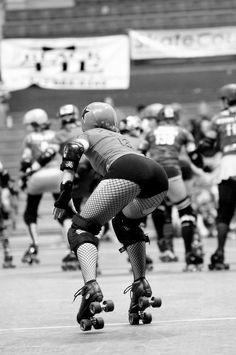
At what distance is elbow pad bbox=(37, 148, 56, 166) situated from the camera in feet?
45.8

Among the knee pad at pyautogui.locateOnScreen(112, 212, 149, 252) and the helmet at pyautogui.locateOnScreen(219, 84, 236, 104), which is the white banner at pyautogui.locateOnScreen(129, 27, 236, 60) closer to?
the helmet at pyautogui.locateOnScreen(219, 84, 236, 104)

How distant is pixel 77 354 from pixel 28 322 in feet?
5.81

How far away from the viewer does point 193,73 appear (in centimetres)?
2714

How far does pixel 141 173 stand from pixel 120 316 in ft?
3.72

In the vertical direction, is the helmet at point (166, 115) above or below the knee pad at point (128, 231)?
below

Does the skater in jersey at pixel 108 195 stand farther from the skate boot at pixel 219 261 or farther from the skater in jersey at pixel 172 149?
the skater in jersey at pixel 172 149

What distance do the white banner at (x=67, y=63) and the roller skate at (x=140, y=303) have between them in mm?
16900

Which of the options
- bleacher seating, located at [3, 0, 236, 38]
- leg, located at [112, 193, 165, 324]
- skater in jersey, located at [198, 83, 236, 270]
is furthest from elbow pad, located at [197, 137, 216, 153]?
bleacher seating, located at [3, 0, 236, 38]

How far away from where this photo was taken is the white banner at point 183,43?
24.6 metres

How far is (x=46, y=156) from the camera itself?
46.2ft

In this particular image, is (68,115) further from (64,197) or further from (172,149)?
(64,197)

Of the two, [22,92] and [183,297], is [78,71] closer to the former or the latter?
[22,92]

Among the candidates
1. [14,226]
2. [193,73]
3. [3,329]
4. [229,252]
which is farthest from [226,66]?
[3,329]

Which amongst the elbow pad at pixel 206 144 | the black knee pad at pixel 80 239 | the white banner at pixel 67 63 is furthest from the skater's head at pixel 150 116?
the black knee pad at pixel 80 239
